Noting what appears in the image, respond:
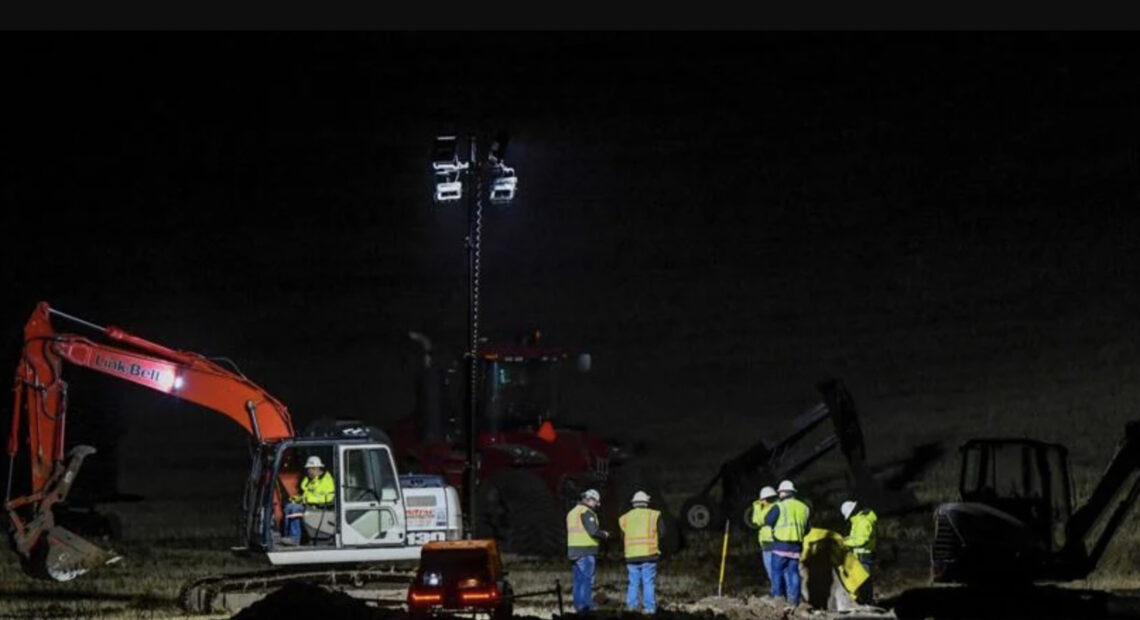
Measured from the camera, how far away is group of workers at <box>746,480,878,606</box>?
23938 millimetres

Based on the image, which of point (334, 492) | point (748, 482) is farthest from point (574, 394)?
point (334, 492)

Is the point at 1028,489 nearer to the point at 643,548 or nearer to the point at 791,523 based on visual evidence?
the point at 791,523

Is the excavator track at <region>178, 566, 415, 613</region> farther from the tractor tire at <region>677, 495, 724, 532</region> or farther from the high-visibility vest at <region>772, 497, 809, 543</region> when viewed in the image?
the tractor tire at <region>677, 495, 724, 532</region>

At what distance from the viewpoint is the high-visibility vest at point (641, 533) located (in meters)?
23.0

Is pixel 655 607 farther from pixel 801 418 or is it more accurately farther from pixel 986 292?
pixel 986 292

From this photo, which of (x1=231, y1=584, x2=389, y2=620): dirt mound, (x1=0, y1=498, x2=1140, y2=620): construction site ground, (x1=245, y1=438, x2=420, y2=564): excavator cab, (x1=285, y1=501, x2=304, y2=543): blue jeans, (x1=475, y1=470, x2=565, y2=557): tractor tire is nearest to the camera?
(x1=231, y1=584, x2=389, y2=620): dirt mound

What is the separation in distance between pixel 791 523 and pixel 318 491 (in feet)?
19.9

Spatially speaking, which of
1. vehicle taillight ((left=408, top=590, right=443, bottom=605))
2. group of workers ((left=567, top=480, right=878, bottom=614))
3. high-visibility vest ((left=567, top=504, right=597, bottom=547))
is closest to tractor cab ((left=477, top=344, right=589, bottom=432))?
group of workers ((left=567, top=480, right=878, bottom=614))

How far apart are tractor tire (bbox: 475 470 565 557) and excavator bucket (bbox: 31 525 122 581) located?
582cm

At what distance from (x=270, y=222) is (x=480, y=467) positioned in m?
61.8

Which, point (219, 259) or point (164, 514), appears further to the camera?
point (219, 259)

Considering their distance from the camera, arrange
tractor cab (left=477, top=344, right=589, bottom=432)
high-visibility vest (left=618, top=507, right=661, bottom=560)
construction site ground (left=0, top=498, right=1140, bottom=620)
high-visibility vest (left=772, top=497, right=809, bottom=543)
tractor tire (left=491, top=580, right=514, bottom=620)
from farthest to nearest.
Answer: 1. tractor cab (left=477, top=344, right=589, bottom=432)
2. high-visibility vest (left=772, top=497, right=809, bottom=543)
3. high-visibility vest (left=618, top=507, right=661, bottom=560)
4. construction site ground (left=0, top=498, right=1140, bottom=620)
5. tractor tire (left=491, top=580, right=514, bottom=620)

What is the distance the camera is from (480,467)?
31.1 meters

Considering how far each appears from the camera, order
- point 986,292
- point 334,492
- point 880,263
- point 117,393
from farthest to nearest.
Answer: point 880,263
point 986,292
point 117,393
point 334,492
